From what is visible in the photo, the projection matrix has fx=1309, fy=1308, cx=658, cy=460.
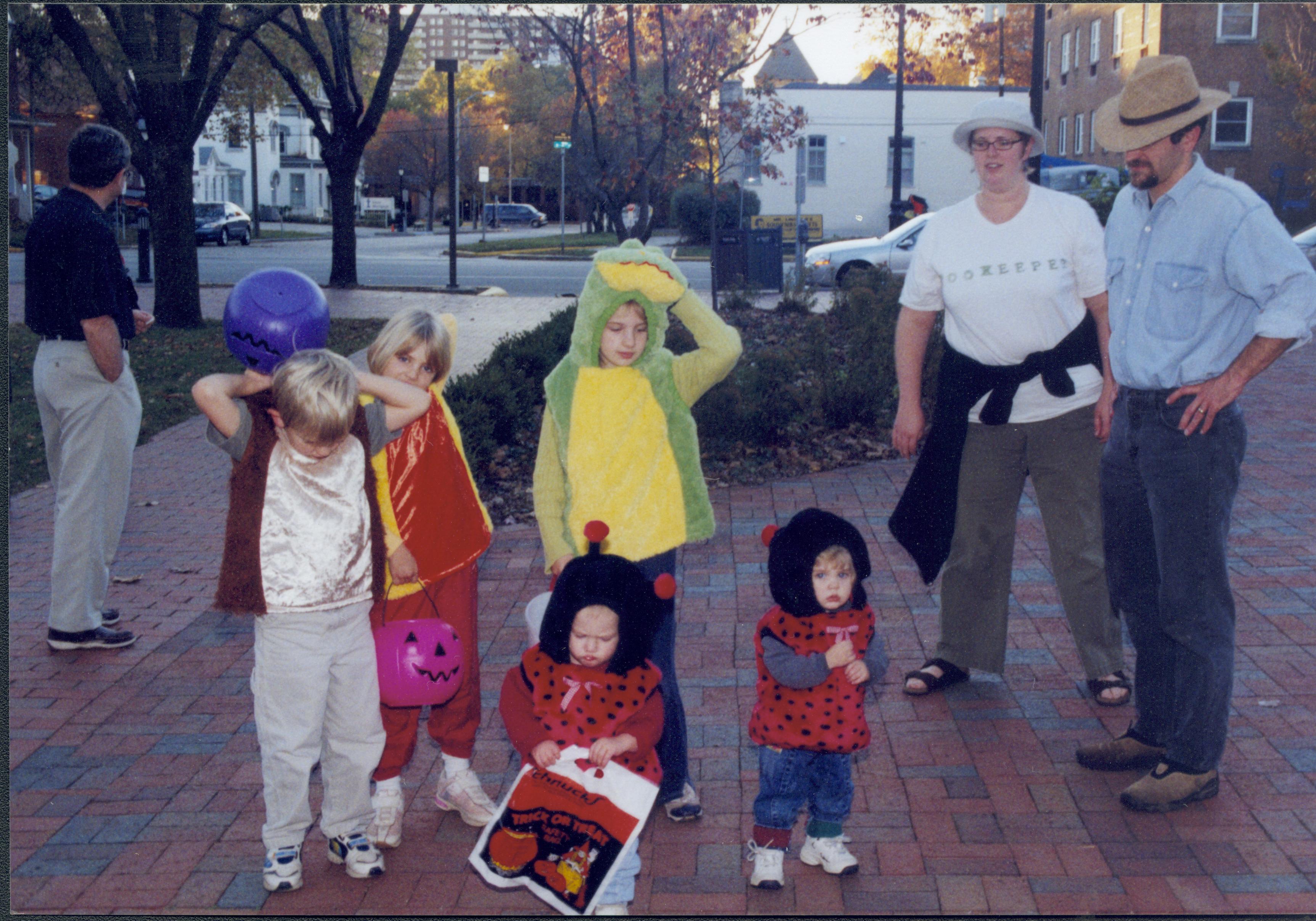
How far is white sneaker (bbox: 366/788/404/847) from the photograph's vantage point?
3.70 m

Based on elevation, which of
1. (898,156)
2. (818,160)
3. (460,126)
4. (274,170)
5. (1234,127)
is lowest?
(898,156)

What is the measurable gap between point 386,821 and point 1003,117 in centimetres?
289

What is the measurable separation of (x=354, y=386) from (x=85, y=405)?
237 centimetres

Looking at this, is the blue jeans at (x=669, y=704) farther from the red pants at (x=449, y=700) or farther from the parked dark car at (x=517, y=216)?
the parked dark car at (x=517, y=216)

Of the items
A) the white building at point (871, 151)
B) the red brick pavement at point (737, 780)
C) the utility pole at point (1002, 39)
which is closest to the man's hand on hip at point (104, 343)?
the red brick pavement at point (737, 780)

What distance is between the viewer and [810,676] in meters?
3.26

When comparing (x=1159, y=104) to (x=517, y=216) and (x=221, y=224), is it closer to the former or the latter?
(x=221, y=224)

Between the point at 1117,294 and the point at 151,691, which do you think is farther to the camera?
the point at 151,691

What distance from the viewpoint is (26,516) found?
769cm

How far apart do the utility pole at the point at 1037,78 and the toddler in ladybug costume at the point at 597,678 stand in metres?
7.56

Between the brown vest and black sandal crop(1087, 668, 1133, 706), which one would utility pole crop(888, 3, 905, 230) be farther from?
the brown vest

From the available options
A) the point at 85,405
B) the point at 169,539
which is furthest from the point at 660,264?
the point at 169,539

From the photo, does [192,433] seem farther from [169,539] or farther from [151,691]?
[151,691]

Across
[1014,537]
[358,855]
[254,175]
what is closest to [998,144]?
[1014,537]
